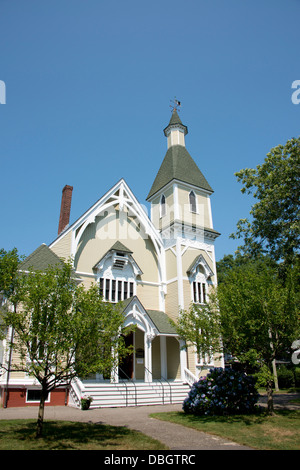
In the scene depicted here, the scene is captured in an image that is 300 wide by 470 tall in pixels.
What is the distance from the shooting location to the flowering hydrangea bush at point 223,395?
12.8 metres

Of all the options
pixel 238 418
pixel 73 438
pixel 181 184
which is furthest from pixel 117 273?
pixel 73 438

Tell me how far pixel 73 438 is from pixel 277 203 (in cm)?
1891

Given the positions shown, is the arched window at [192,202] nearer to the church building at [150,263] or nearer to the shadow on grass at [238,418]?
the church building at [150,263]

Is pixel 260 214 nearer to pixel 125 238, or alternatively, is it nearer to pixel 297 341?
pixel 125 238

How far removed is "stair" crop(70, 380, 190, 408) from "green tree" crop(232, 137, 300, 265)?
1116 cm

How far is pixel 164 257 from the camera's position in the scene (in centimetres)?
2600

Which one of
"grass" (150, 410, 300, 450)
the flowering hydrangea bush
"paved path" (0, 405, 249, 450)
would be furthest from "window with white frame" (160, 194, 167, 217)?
Answer: "grass" (150, 410, 300, 450)

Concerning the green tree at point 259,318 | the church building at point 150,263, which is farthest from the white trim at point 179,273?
the green tree at point 259,318

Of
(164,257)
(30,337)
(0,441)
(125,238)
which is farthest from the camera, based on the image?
(164,257)

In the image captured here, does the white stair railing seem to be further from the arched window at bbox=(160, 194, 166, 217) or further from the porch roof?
the arched window at bbox=(160, 194, 166, 217)

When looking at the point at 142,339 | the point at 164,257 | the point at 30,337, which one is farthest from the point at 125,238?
the point at 30,337

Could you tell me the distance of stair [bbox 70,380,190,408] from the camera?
52.6 ft
